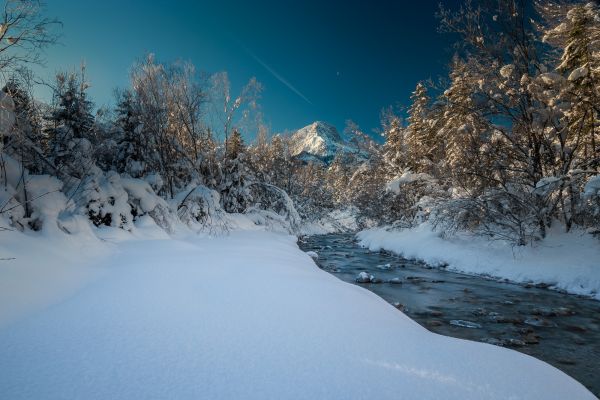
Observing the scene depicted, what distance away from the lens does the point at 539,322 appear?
5688 millimetres

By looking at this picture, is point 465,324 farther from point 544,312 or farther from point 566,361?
point 544,312

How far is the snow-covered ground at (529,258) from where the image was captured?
7816 millimetres

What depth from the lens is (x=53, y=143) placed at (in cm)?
1018

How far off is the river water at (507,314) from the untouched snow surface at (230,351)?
5.65ft

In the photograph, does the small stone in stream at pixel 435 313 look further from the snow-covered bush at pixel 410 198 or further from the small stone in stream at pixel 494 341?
the snow-covered bush at pixel 410 198

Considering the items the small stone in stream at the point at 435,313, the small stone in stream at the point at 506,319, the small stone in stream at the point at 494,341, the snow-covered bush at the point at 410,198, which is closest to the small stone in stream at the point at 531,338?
the small stone in stream at the point at 494,341

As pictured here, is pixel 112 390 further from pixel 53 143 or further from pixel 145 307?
pixel 53 143

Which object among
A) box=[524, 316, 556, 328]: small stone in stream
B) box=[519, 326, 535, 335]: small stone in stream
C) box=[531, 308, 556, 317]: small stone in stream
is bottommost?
box=[519, 326, 535, 335]: small stone in stream

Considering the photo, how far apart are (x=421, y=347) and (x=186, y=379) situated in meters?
2.18

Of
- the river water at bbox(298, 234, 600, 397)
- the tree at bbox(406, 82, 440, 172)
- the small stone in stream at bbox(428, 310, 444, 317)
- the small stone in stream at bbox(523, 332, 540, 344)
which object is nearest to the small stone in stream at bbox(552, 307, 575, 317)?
the river water at bbox(298, 234, 600, 397)

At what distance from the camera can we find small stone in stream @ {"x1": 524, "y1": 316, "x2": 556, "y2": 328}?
5562mm

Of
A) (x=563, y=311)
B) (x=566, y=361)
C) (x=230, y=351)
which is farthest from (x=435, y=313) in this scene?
(x=230, y=351)

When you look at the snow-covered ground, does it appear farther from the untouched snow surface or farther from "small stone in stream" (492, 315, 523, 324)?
the untouched snow surface

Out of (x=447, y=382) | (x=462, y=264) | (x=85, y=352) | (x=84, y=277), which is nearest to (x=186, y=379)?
(x=85, y=352)
